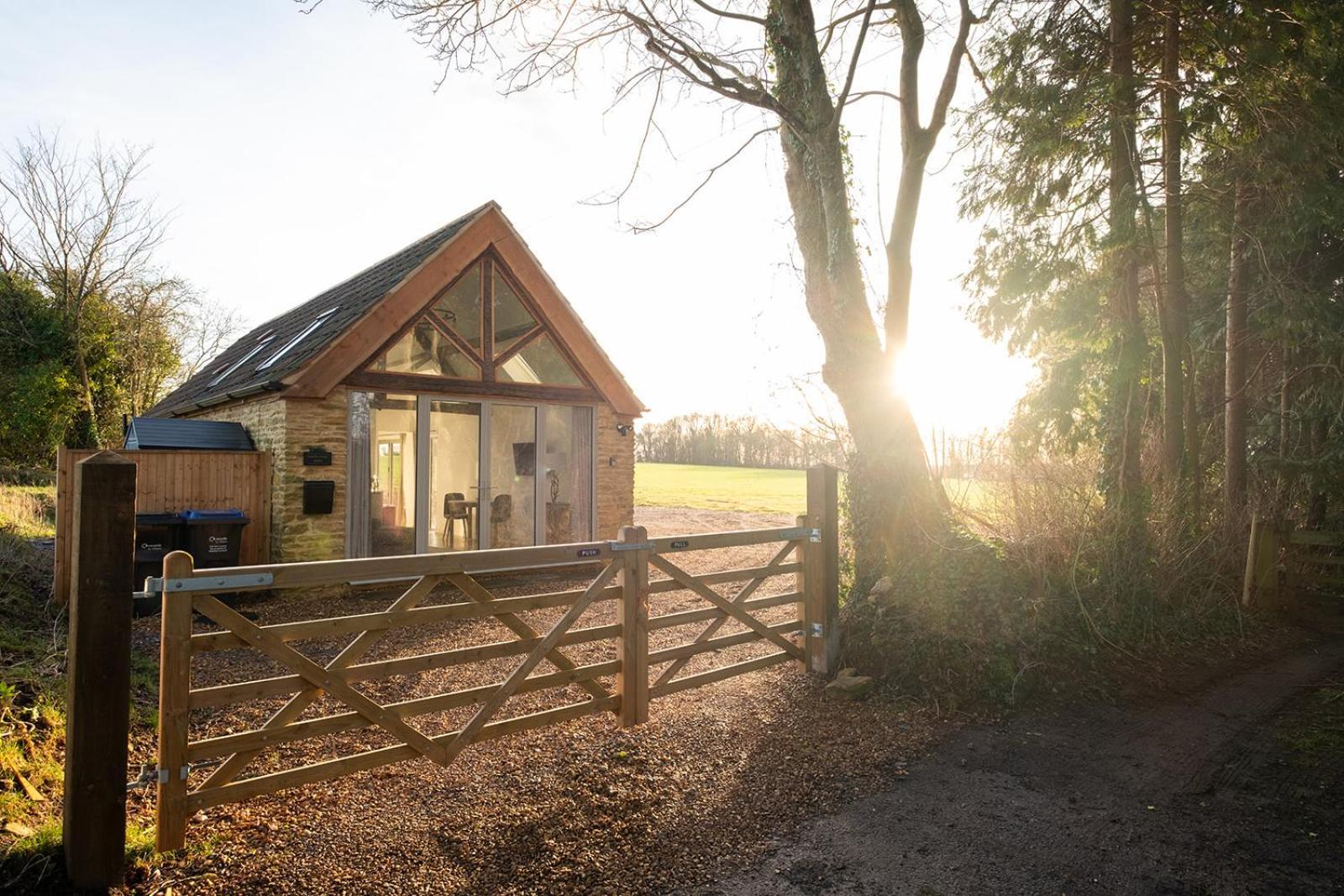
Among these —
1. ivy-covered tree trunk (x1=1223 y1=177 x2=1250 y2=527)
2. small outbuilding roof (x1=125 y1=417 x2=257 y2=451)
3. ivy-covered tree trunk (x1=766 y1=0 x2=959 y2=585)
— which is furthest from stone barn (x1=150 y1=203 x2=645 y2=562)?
ivy-covered tree trunk (x1=1223 y1=177 x2=1250 y2=527)

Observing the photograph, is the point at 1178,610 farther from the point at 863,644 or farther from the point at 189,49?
the point at 189,49

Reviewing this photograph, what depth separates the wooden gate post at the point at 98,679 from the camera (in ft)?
9.73

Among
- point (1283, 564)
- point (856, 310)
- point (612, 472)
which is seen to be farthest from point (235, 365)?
point (1283, 564)

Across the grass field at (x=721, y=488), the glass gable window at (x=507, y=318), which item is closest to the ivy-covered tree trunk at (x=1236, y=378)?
the grass field at (x=721, y=488)

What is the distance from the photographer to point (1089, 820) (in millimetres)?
3842

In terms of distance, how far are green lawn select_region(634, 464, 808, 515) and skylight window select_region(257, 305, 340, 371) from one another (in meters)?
13.8

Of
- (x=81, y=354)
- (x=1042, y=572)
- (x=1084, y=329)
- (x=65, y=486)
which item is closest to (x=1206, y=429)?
(x=1084, y=329)

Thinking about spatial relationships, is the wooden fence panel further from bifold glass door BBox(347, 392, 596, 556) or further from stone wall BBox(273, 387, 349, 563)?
bifold glass door BBox(347, 392, 596, 556)

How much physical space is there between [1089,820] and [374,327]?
377 inches

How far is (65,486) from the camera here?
8562mm

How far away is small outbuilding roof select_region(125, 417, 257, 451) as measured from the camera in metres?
9.97

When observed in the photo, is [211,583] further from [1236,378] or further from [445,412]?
[1236,378]

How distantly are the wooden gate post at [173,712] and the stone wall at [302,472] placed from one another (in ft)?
21.8

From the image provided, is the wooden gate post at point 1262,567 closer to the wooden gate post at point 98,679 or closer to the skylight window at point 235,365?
the wooden gate post at point 98,679
